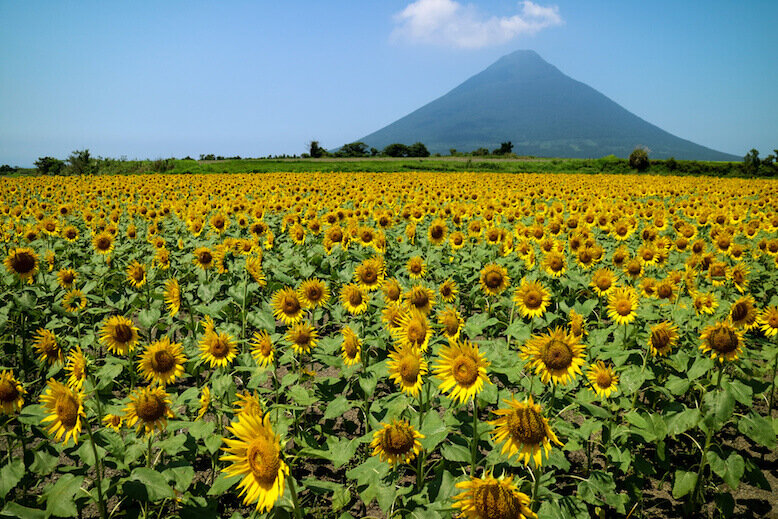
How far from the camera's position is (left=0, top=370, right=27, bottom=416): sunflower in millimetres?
2805

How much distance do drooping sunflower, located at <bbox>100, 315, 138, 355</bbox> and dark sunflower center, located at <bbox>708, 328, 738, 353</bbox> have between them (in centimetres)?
475

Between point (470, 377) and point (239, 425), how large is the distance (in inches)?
49.2

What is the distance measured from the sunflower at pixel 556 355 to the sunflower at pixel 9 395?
349 centimetres

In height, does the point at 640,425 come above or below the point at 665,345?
below

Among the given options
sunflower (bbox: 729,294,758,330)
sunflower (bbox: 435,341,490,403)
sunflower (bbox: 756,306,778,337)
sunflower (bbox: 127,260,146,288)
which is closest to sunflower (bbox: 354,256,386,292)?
sunflower (bbox: 435,341,490,403)

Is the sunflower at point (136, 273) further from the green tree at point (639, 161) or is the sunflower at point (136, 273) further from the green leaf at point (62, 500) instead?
the green tree at point (639, 161)

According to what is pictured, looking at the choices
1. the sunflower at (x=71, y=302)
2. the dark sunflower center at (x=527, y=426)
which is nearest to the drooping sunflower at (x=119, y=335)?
the sunflower at (x=71, y=302)

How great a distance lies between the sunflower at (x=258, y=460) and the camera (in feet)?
5.57

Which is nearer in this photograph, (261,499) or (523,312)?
(261,499)

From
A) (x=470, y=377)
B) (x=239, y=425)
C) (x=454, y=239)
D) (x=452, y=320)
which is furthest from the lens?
(x=454, y=239)

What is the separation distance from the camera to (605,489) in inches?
102

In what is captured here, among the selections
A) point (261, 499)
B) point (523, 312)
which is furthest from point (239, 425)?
point (523, 312)

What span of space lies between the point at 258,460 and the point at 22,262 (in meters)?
5.20

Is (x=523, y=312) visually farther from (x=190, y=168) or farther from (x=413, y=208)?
(x=190, y=168)
